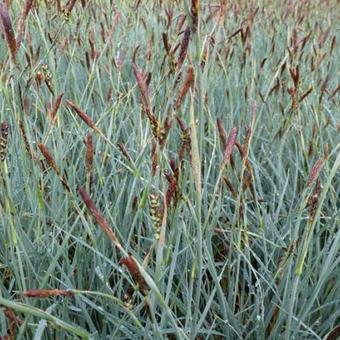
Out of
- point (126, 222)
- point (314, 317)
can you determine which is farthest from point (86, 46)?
point (314, 317)

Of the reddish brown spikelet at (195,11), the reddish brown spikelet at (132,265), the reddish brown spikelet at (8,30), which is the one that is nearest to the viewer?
the reddish brown spikelet at (132,265)

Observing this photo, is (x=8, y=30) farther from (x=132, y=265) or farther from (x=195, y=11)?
(x=132, y=265)

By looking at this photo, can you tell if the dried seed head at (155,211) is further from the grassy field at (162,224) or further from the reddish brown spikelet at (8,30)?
the reddish brown spikelet at (8,30)

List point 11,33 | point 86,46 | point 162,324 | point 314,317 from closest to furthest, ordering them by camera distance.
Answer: point 11,33
point 162,324
point 314,317
point 86,46

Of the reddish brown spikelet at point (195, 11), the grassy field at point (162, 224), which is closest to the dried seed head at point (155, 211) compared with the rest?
the grassy field at point (162, 224)

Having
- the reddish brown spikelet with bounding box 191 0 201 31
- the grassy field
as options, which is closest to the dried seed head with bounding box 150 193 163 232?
the grassy field

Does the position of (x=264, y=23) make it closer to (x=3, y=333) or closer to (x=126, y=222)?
(x=126, y=222)

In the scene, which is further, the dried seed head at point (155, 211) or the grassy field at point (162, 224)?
the grassy field at point (162, 224)

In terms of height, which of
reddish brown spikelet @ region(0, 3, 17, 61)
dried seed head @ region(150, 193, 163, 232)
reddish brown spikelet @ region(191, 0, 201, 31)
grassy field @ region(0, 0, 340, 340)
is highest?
reddish brown spikelet @ region(191, 0, 201, 31)

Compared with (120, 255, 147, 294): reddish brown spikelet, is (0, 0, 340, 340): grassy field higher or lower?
lower

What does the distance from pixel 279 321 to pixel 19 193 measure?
72 centimetres

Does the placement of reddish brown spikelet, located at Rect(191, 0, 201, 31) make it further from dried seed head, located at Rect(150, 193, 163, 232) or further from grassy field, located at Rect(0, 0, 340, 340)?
dried seed head, located at Rect(150, 193, 163, 232)

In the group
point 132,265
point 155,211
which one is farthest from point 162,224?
point 132,265

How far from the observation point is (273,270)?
4.37 feet
